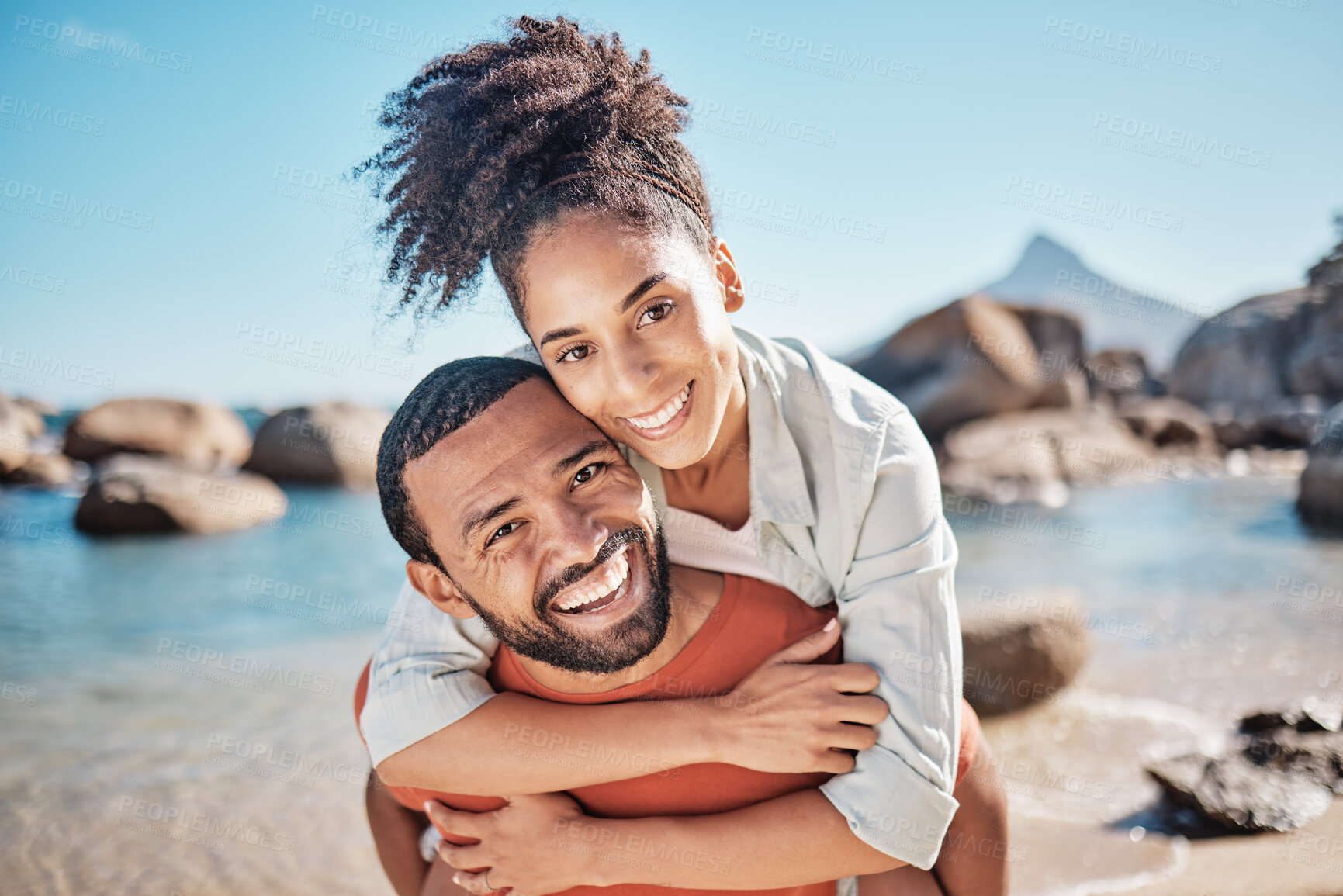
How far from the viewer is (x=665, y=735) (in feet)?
6.01

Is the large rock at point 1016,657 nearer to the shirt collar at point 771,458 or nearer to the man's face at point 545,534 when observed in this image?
the shirt collar at point 771,458

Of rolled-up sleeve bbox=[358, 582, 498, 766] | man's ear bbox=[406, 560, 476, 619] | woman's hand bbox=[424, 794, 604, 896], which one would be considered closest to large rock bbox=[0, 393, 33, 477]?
rolled-up sleeve bbox=[358, 582, 498, 766]

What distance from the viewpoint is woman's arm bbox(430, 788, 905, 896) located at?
1.78 metres

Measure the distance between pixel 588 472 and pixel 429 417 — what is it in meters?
0.38

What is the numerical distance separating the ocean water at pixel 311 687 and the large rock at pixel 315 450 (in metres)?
3.87

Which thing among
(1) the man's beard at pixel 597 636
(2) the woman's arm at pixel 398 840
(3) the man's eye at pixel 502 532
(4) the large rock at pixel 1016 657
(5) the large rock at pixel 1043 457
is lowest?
(5) the large rock at pixel 1043 457

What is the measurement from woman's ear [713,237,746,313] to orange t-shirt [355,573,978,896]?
2.42 ft

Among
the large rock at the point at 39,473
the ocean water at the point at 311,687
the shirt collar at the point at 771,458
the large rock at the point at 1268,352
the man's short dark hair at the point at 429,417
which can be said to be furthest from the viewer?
the large rock at the point at 1268,352

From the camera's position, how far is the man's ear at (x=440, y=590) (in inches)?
79.0

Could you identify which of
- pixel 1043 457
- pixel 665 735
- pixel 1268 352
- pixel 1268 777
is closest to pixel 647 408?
pixel 665 735

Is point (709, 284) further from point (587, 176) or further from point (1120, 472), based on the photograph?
point (1120, 472)

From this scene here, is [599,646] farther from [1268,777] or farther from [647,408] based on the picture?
[1268,777]

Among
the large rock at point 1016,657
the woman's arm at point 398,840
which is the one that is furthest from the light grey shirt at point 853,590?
the large rock at point 1016,657

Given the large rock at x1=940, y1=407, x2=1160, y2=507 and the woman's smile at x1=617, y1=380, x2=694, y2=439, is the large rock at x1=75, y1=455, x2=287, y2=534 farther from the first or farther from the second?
the woman's smile at x1=617, y1=380, x2=694, y2=439
